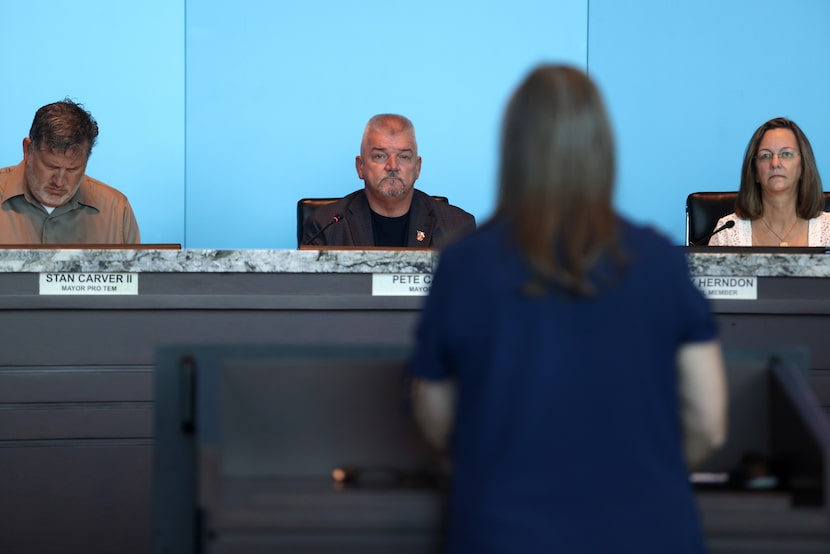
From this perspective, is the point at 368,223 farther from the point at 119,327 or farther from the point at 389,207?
the point at 119,327

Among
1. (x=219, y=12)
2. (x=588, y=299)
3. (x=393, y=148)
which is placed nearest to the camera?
(x=588, y=299)

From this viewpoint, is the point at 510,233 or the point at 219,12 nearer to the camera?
the point at 510,233

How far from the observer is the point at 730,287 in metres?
2.21

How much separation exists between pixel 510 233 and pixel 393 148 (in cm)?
223

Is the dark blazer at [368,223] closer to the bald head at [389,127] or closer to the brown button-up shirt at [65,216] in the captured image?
the bald head at [389,127]

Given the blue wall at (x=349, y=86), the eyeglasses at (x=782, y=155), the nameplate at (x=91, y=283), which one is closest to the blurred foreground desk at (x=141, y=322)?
the nameplate at (x=91, y=283)

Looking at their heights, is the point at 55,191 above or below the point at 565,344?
above

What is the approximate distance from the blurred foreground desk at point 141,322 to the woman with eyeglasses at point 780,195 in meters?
0.90

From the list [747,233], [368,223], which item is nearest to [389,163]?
[368,223]

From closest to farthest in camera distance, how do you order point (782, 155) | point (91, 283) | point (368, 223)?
1. point (91, 283)
2. point (782, 155)
3. point (368, 223)

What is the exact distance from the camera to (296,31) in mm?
4383

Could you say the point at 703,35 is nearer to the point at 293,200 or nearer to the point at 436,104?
the point at 436,104

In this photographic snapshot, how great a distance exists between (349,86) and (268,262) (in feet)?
7.74

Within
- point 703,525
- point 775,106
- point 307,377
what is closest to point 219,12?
point 775,106
